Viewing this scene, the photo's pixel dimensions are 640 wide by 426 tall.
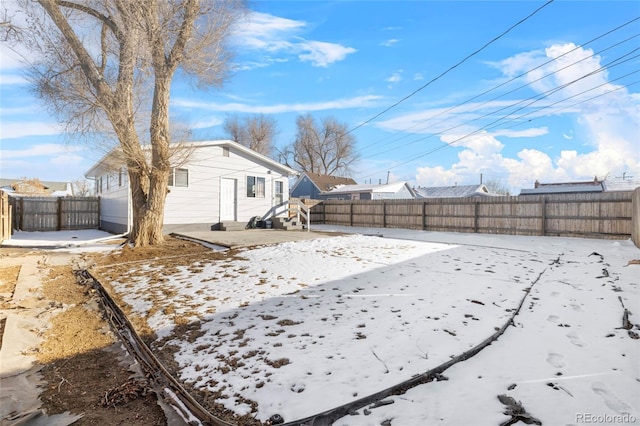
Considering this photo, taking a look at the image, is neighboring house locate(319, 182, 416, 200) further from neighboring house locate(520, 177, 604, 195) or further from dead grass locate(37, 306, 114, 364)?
dead grass locate(37, 306, 114, 364)

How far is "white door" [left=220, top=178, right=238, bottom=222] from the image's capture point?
→ 1430cm

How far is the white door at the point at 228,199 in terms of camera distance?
46.9ft

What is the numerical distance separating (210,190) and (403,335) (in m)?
12.3

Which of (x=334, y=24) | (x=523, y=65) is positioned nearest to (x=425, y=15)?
(x=334, y=24)

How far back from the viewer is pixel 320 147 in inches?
1590

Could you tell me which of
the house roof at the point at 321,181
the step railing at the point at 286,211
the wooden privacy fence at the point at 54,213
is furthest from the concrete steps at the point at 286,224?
the house roof at the point at 321,181

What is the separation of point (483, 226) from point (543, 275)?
8007 mm

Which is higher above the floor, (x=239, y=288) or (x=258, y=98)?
(x=258, y=98)

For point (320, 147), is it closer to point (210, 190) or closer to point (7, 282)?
point (210, 190)

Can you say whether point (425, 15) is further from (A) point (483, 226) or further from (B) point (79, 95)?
(B) point (79, 95)

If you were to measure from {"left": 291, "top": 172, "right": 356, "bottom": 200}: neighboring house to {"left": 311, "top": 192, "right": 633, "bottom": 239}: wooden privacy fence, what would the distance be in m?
13.6

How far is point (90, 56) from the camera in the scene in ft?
29.5

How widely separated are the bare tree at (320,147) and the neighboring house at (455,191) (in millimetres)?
10830

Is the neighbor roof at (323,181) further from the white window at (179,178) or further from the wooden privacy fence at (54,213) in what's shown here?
the wooden privacy fence at (54,213)
